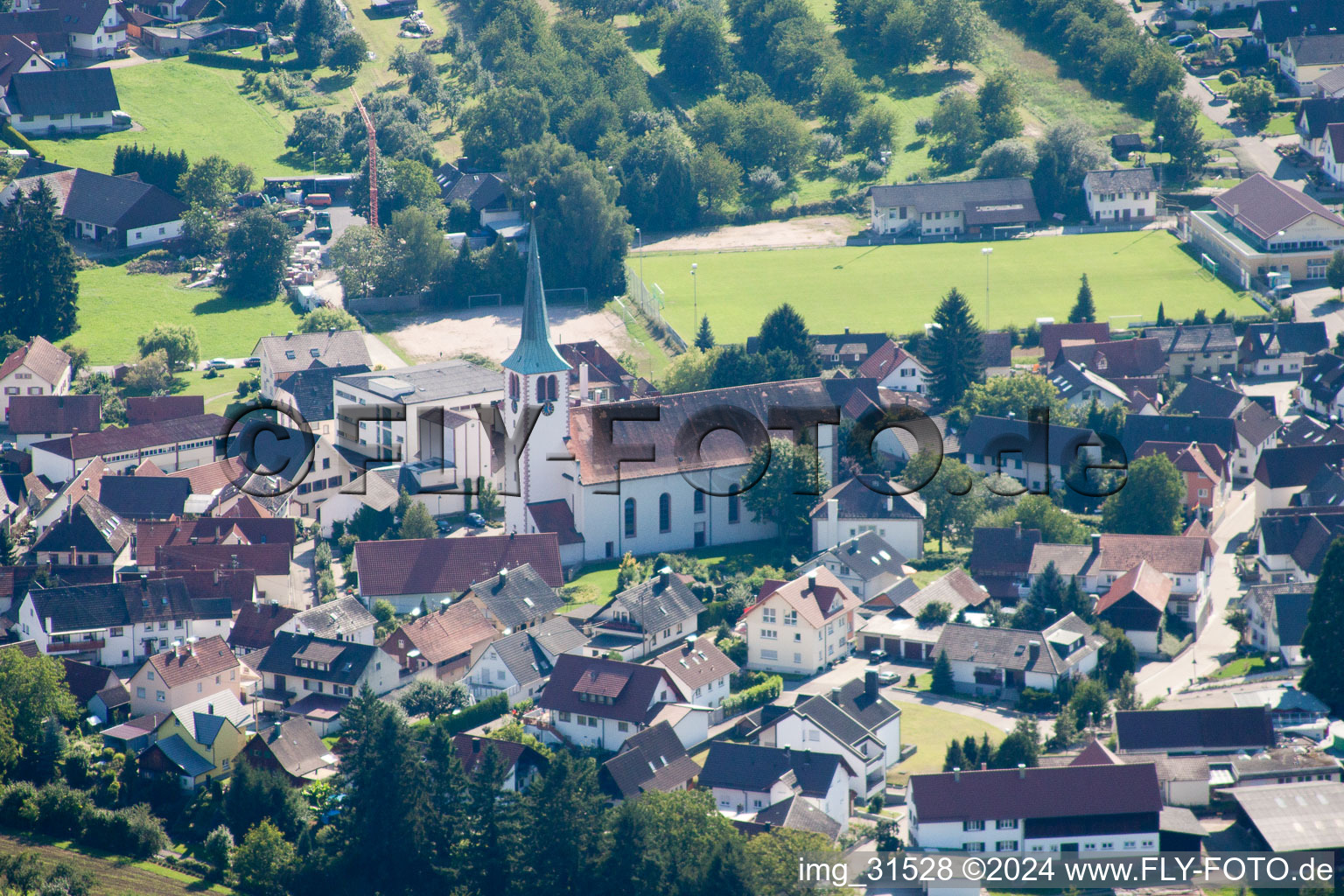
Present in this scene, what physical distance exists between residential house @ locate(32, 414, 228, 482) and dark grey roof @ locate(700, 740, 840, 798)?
4067 centimetres

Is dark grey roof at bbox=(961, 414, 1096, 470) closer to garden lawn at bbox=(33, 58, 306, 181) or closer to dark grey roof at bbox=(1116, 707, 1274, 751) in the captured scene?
dark grey roof at bbox=(1116, 707, 1274, 751)

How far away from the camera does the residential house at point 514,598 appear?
259 feet

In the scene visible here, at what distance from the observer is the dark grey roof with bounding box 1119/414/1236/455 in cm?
9706

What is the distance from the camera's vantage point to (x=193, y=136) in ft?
468

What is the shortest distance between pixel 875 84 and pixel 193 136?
5509cm

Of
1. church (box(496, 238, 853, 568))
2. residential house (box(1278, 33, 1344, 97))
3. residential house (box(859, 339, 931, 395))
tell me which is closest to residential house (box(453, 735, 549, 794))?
church (box(496, 238, 853, 568))

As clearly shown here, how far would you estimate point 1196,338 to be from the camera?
110688 mm

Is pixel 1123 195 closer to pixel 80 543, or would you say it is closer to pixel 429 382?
pixel 429 382

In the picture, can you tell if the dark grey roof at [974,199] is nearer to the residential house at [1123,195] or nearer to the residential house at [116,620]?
the residential house at [1123,195]

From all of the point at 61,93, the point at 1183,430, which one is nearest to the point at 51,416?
the point at 61,93

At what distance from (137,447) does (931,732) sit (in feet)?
150

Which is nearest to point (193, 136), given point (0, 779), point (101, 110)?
point (101, 110)

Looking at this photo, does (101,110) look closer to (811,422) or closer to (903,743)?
(811,422)

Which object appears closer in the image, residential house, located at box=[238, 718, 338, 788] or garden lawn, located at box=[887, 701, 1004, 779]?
residential house, located at box=[238, 718, 338, 788]
